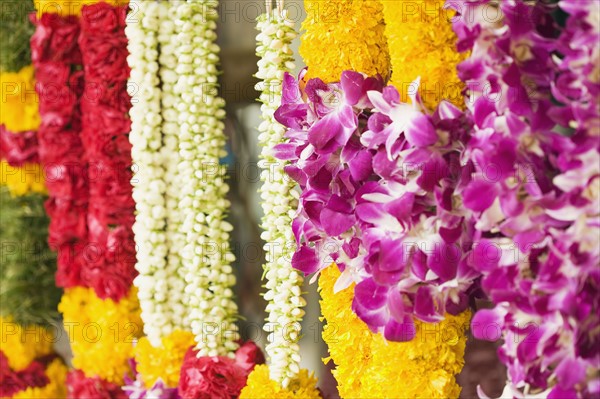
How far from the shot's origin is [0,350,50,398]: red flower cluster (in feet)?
5.80

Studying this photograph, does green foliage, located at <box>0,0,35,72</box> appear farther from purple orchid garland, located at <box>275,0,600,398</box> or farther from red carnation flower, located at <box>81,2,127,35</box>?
purple orchid garland, located at <box>275,0,600,398</box>

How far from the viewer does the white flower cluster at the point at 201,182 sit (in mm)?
1488

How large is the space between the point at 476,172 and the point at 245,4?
2.98 ft

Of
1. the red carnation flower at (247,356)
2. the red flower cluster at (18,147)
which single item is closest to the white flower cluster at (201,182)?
the red carnation flower at (247,356)

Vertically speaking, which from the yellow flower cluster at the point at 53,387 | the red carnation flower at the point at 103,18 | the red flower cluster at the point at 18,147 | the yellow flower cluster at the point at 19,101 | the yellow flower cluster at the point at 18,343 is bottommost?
the yellow flower cluster at the point at 53,387

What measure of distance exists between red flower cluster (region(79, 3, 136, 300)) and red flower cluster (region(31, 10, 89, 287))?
0.07m

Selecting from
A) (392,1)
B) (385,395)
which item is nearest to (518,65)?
(392,1)

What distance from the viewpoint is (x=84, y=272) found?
1.67m

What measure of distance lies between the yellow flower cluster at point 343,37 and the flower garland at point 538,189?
24 cm

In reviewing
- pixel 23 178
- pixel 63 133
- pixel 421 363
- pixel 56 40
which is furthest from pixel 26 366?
pixel 421 363

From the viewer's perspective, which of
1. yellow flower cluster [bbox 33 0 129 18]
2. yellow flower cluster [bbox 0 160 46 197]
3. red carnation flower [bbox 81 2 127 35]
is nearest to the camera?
red carnation flower [bbox 81 2 127 35]

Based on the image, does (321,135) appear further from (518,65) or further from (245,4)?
(245,4)

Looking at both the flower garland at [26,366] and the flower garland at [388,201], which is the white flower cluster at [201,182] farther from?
the flower garland at [26,366]

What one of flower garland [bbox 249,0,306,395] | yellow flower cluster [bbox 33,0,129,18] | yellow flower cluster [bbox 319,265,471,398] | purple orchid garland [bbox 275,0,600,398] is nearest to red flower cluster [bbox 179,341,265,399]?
flower garland [bbox 249,0,306,395]
